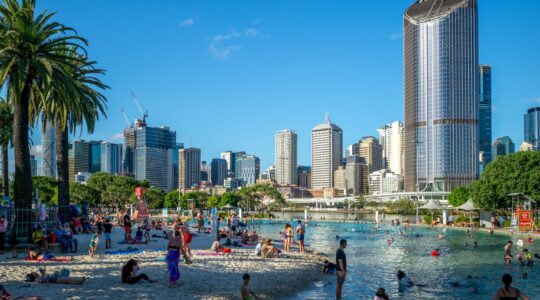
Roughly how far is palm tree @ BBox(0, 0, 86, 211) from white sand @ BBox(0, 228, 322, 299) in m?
5.18

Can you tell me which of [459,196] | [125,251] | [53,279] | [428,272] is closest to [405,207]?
[459,196]

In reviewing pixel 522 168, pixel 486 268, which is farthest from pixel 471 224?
pixel 486 268

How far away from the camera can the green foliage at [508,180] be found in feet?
207

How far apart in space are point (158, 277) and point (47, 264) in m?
4.86

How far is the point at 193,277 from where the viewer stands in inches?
796

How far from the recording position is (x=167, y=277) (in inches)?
768

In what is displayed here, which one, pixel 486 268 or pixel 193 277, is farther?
pixel 486 268

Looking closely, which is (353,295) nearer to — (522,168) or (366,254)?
(366,254)

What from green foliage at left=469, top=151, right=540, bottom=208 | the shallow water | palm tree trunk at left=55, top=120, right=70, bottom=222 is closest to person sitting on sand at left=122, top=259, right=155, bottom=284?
the shallow water

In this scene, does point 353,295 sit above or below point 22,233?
below

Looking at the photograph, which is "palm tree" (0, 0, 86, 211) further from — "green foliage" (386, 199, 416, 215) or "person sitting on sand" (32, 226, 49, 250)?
"green foliage" (386, 199, 416, 215)

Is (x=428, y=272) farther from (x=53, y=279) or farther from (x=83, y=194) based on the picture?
(x=83, y=194)

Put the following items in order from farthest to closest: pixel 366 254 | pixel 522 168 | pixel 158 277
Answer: pixel 522 168 < pixel 366 254 < pixel 158 277

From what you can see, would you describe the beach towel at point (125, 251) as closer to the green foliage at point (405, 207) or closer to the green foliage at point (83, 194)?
the green foliage at point (83, 194)
